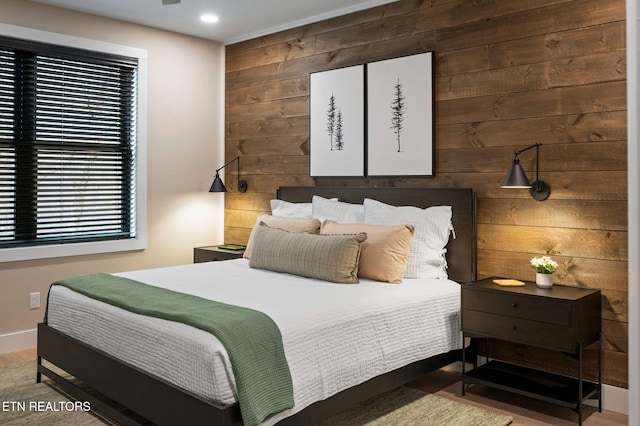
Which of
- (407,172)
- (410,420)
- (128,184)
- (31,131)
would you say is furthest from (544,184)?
(31,131)

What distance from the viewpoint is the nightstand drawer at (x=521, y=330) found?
2730 mm

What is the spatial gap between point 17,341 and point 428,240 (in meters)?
3.01

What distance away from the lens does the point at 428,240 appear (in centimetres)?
349

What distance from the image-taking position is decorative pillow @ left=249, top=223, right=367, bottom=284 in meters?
3.21

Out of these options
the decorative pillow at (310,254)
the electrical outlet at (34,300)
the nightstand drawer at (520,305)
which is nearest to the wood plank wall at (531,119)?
the nightstand drawer at (520,305)

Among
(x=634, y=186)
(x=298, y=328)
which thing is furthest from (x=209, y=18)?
(x=634, y=186)

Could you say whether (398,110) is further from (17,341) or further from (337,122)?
(17,341)

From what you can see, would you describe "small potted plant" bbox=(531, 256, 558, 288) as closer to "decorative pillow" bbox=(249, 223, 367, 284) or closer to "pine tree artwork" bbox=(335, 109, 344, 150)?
"decorative pillow" bbox=(249, 223, 367, 284)

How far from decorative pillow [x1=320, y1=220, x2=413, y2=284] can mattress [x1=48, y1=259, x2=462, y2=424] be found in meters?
0.07

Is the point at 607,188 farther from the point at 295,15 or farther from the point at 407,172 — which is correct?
the point at 295,15

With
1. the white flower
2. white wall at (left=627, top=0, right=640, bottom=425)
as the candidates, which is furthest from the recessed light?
white wall at (left=627, top=0, right=640, bottom=425)

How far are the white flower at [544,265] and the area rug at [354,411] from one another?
79 centimetres

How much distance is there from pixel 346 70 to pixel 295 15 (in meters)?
0.65

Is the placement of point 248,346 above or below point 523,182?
below
